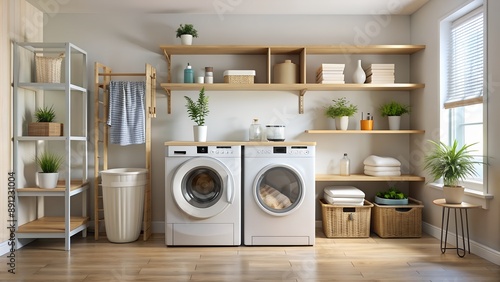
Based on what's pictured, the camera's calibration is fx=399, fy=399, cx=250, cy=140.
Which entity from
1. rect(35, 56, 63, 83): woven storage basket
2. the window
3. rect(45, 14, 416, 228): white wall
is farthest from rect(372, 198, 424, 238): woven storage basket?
rect(35, 56, 63, 83): woven storage basket

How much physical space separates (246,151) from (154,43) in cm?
156

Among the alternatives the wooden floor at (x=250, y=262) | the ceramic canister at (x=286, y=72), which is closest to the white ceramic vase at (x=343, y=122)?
the ceramic canister at (x=286, y=72)

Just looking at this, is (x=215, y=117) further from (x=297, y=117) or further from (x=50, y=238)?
(x=50, y=238)

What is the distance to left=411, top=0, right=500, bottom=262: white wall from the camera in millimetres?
2914

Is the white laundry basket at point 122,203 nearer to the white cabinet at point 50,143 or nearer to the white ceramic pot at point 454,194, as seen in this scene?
the white cabinet at point 50,143

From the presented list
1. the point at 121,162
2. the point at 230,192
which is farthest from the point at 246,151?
the point at 121,162

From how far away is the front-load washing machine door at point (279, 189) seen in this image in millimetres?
3488

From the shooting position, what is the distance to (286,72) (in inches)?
153

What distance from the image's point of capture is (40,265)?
2932mm

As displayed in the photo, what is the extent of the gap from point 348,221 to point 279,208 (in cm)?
72

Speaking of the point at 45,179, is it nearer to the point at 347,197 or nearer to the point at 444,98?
the point at 347,197

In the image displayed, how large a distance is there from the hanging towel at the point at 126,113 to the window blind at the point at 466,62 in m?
2.82

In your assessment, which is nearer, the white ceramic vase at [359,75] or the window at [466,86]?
the window at [466,86]

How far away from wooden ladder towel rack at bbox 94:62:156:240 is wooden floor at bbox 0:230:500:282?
0.30m
